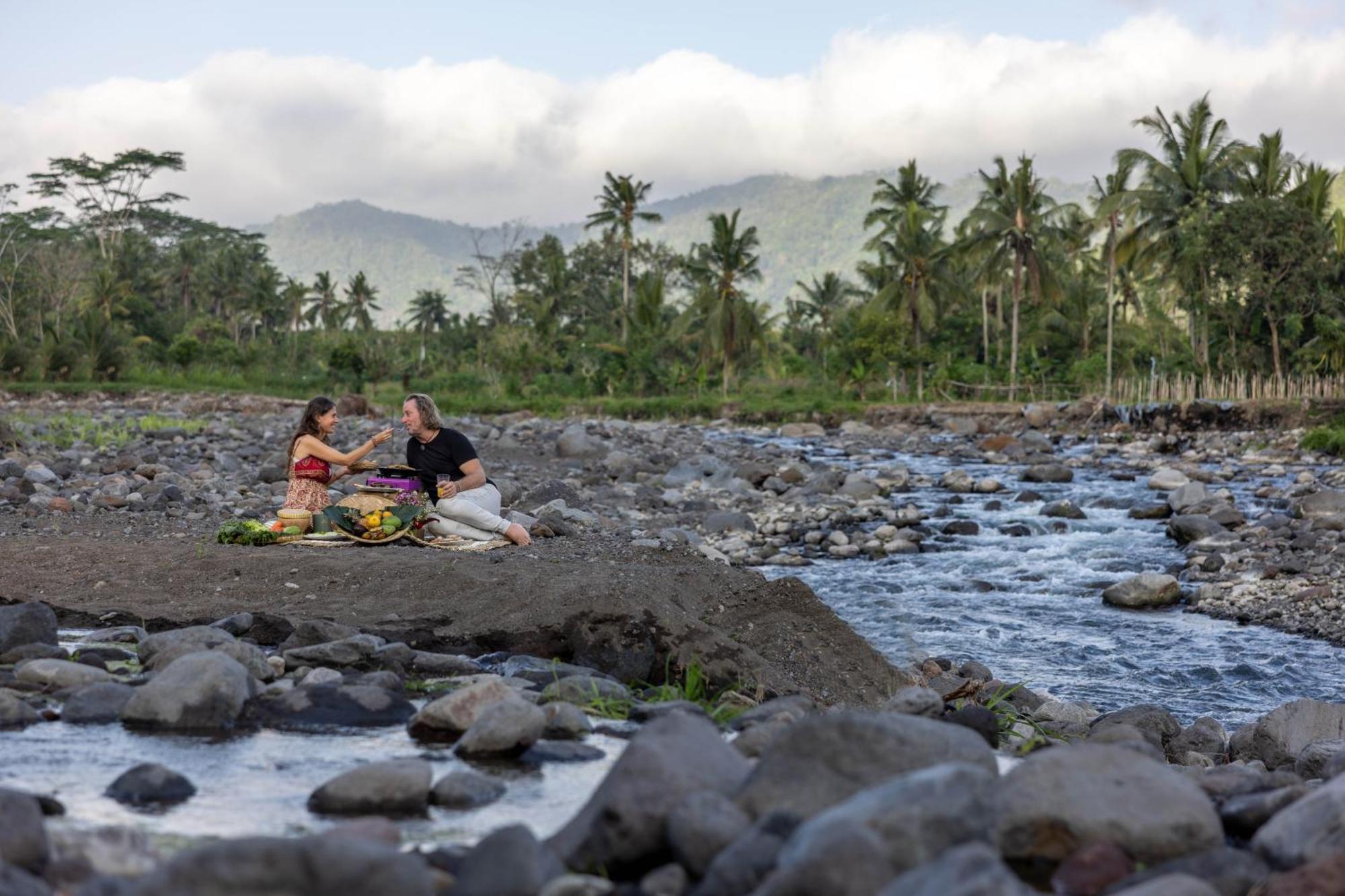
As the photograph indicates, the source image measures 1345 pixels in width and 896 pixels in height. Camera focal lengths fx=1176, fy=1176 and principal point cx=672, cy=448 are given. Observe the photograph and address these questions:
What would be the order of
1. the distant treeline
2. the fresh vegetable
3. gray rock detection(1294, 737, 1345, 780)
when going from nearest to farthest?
gray rock detection(1294, 737, 1345, 780) < the fresh vegetable < the distant treeline

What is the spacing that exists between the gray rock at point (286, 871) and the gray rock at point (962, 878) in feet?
2.93

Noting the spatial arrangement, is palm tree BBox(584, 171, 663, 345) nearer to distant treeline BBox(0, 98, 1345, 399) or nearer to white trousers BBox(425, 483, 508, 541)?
distant treeline BBox(0, 98, 1345, 399)

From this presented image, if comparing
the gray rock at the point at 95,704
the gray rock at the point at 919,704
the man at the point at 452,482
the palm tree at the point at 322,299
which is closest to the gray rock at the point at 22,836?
the gray rock at the point at 95,704

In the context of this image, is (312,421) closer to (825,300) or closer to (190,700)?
(190,700)

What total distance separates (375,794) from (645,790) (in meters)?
0.87

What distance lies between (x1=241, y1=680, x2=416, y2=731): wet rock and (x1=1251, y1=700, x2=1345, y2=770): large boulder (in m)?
4.54

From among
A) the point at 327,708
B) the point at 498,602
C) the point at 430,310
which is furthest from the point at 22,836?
the point at 430,310

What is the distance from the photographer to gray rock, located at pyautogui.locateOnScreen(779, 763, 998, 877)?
2266 mm

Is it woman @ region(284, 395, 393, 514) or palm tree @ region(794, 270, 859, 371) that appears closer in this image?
woman @ region(284, 395, 393, 514)

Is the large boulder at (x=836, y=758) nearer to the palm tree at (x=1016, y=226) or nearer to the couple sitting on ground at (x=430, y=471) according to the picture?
the couple sitting on ground at (x=430, y=471)

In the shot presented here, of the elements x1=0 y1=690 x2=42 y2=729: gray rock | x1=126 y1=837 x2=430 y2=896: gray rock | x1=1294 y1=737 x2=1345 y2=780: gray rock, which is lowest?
x1=1294 y1=737 x2=1345 y2=780: gray rock

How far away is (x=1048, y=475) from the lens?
21031 mm

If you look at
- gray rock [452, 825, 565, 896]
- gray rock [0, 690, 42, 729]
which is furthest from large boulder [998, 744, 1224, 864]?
gray rock [0, 690, 42, 729]

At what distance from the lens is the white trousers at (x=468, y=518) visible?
8.63 metres
